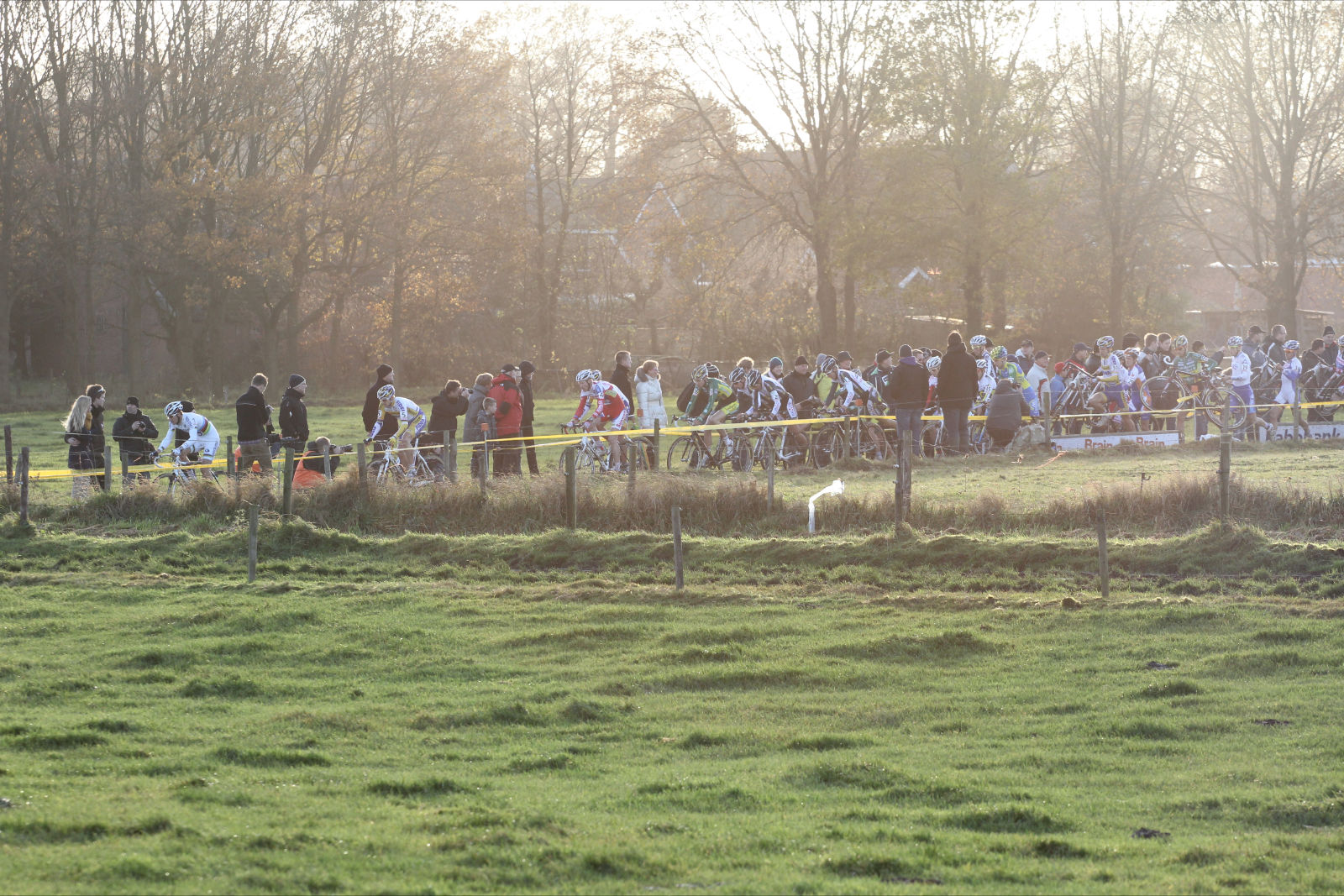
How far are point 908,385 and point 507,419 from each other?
556 centimetres

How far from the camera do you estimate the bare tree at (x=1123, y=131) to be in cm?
5078

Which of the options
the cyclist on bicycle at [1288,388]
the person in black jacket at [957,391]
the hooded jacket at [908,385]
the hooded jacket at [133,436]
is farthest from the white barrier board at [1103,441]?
the hooded jacket at [133,436]

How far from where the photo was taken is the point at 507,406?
20.8 m

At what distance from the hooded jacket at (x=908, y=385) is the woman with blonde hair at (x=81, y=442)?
10.7 metres

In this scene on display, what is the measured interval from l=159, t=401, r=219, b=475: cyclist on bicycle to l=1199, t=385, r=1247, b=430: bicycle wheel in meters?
15.5

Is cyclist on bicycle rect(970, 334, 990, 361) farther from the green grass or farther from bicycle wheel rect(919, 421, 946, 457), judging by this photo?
the green grass

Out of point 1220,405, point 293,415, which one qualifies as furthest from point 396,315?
point 293,415

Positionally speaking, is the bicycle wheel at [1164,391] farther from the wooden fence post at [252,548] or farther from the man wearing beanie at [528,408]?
the wooden fence post at [252,548]

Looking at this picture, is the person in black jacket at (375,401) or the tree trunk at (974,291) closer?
the person in black jacket at (375,401)

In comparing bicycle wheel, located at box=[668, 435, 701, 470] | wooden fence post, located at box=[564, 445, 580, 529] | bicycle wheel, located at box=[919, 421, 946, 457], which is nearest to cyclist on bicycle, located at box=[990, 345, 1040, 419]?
bicycle wheel, located at box=[919, 421, 946, 457]

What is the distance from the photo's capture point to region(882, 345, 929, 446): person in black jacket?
69.9ft

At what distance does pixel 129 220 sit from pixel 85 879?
1781 inches

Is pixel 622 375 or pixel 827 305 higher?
pixel 827 305

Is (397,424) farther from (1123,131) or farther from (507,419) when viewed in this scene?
(1123,131)
